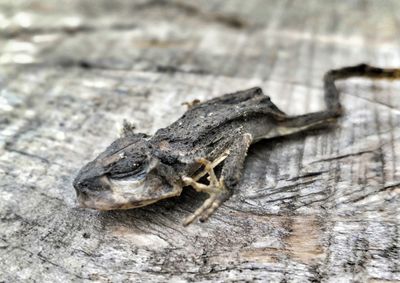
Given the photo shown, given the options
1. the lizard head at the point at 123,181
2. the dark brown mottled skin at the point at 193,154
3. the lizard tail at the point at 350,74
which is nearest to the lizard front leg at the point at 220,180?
the dark brown mottled skin at the point at 193,154

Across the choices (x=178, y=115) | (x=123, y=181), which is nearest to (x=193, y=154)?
(x=123, y=181)

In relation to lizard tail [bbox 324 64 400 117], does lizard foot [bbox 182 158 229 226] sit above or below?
below

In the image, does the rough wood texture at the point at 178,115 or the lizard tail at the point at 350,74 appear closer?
the rough wood texture at the point at 178,115

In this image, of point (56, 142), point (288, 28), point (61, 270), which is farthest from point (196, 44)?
point (61, 270)

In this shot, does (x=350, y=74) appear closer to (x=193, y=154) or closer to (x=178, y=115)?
(x=178, y=115)

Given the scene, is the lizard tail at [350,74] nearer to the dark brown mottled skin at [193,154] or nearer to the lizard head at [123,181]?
the dark brown mottled skin at [193,154]

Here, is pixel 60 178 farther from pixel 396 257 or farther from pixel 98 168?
pixel 396 257

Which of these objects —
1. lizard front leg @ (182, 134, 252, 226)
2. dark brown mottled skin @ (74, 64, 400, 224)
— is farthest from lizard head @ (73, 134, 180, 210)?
lizard front leg @ (182, 134, 252, 226)

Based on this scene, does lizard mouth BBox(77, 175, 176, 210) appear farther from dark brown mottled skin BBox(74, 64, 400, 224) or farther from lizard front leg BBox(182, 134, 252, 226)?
lizard front leg BBox(182, 134, 252, 226)
